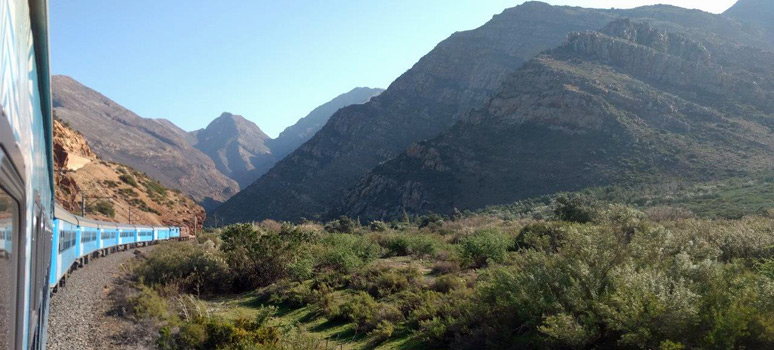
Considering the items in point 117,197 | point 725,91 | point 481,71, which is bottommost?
point 117,197

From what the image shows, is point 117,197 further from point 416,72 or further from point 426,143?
point 416,72

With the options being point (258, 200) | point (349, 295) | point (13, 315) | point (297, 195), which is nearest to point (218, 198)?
point (258, 200)

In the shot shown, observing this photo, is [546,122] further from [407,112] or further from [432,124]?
[407,112]

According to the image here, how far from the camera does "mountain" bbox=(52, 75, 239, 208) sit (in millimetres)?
133875

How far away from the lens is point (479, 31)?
133625 mm

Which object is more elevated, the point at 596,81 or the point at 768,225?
the point at 596,81

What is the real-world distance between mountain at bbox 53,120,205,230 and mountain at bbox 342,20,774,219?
26.0 metres

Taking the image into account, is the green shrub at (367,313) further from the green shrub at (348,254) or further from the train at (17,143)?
the train at (17,143)

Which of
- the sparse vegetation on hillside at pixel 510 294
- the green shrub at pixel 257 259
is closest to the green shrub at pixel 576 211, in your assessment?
the sparse vegetation on hillside at pixel 510 294

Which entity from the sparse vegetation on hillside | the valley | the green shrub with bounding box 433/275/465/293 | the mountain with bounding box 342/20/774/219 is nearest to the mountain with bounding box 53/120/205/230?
the valley

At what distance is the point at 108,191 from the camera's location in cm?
6044

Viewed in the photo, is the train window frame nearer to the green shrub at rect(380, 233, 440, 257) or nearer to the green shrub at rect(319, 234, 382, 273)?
the green shrub at rect(319, 234, 382, 273)

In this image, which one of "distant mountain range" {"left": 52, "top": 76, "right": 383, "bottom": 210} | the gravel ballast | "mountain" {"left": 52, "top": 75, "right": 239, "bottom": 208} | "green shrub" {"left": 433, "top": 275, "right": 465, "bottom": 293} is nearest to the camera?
the gravel ballast

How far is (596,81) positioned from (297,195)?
52995 mm
